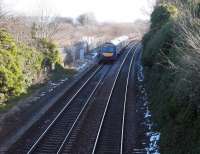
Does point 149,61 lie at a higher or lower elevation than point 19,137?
higher

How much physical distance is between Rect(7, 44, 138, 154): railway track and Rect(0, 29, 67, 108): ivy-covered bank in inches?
151

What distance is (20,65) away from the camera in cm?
2927

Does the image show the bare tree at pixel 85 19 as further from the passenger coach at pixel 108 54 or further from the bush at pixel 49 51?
the bush at pixel 49 51

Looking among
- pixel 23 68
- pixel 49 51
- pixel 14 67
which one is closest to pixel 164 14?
pixel 49 51

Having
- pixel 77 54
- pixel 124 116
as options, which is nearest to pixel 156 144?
pixel 124 116

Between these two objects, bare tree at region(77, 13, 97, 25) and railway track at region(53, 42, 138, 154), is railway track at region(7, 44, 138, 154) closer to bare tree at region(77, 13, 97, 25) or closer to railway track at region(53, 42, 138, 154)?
railway track at region(53, 42, 138, 154)

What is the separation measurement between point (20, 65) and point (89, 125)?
1018cm

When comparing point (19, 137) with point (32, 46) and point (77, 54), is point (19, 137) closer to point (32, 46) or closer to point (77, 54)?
point (32, 46)

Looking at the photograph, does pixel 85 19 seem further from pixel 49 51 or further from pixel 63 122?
pixel 63 122

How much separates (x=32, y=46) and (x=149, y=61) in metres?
10.7

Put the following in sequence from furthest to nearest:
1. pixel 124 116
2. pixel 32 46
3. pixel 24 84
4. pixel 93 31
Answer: pixel 93 31 < pixel 32 46 < pixel 24 84 < pixel 124 116

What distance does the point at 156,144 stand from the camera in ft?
57.9

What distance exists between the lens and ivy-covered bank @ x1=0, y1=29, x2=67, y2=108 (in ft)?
86.8

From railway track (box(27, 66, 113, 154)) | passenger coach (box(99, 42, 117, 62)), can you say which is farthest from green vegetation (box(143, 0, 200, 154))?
passenger coach (box(99, 42, 117, 62))
